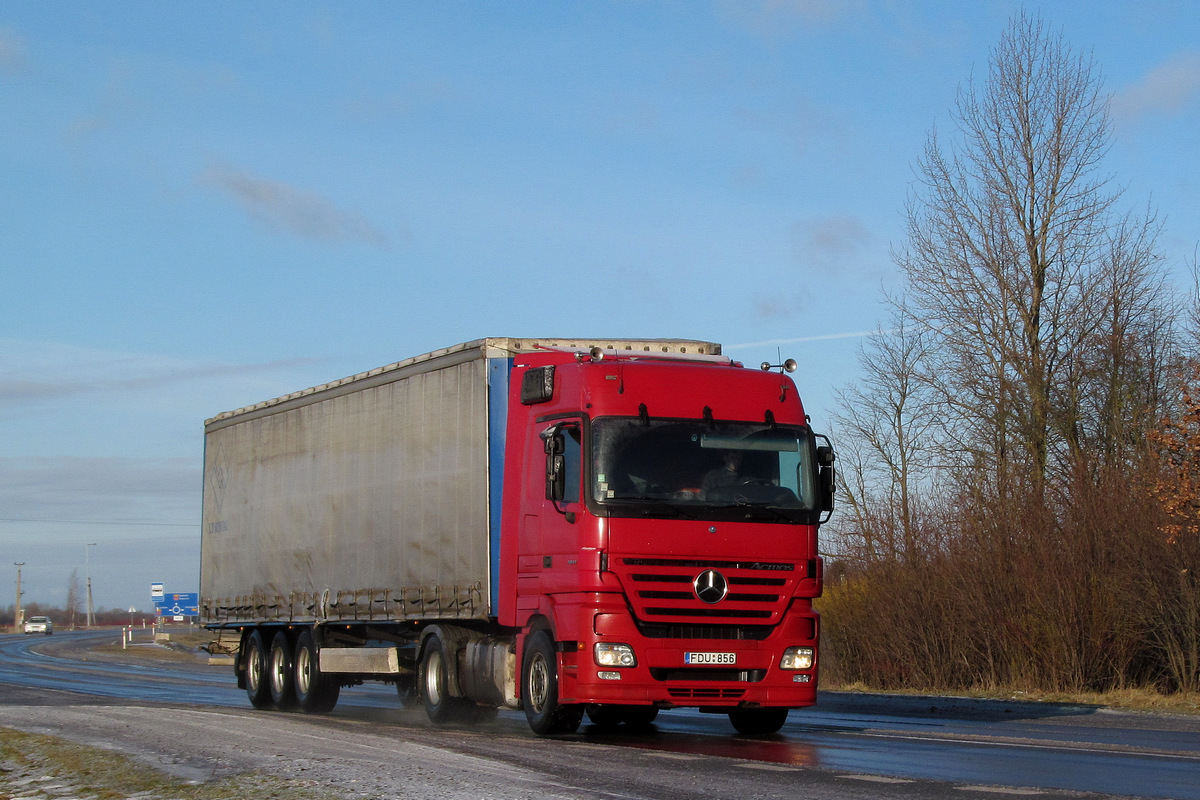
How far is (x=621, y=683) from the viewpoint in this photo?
13289 millimetres

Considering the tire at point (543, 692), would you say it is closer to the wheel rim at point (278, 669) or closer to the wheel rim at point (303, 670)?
the wheel rim at point (303, 670)

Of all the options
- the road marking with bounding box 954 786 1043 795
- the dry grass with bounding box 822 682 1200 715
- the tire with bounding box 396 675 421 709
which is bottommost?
the dry grass with bounding box 822 682 1200 715

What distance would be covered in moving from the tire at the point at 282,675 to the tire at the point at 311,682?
169mm

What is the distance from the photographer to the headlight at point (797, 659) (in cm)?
1386

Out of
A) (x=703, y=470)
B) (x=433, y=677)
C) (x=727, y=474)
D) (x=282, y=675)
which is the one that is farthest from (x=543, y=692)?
(x=282, y=675)

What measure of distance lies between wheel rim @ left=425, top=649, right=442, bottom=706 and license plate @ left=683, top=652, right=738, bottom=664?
409cm

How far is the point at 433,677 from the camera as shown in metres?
16.7

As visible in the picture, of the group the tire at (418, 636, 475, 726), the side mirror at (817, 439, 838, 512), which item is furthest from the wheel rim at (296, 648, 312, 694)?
the side mirror at (817, 439, 838, 512)

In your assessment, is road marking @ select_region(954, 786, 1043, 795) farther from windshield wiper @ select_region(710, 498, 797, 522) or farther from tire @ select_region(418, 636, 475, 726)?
tire @ select_region(418, 636, 475, 726)

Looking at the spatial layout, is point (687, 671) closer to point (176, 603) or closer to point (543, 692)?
point (543, 692)

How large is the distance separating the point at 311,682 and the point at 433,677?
12.3 ft

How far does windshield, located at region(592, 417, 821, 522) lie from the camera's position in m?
13.5

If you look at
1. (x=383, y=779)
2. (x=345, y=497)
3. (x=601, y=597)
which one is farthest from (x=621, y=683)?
(x=345, y=497)

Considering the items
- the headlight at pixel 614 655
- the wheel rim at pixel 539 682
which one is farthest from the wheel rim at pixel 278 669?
the headlight at pixel 614 655
